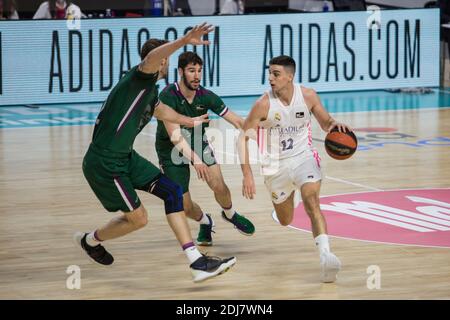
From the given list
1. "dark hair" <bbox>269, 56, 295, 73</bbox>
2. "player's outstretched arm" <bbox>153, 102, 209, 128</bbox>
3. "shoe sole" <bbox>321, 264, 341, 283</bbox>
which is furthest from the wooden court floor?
"dark hair" <bbox>269, 56, 295, 73</bbox>

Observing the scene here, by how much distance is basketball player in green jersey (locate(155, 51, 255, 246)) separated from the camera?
8.92 metres

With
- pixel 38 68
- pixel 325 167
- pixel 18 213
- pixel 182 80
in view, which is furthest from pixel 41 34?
pixel 182 80

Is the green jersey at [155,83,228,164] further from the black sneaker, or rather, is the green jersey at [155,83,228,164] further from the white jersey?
the black sneaker

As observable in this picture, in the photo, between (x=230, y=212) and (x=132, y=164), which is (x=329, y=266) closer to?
(x=132, y=164)

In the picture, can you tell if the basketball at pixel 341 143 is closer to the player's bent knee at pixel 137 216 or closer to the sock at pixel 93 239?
the player's bent knee at pixel 137 216

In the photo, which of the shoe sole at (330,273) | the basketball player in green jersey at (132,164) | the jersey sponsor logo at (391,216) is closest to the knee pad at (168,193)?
the basketball player in green jersey at (132,164)

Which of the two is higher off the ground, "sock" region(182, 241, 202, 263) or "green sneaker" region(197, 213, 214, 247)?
"sock" region(182, 241, 202, 263)

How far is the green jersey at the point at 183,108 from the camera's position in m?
9.02

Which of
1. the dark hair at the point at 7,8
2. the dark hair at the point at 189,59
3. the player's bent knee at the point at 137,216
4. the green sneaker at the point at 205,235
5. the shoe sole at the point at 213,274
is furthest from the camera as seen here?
the dark hair at the point at 7,8

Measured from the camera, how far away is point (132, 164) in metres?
7.86

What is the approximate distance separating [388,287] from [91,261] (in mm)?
2496

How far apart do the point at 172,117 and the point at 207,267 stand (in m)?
1.31

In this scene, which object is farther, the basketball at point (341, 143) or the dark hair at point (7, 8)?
the dark hair at point (7, 8)

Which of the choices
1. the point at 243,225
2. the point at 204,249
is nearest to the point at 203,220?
the point at 204,249
